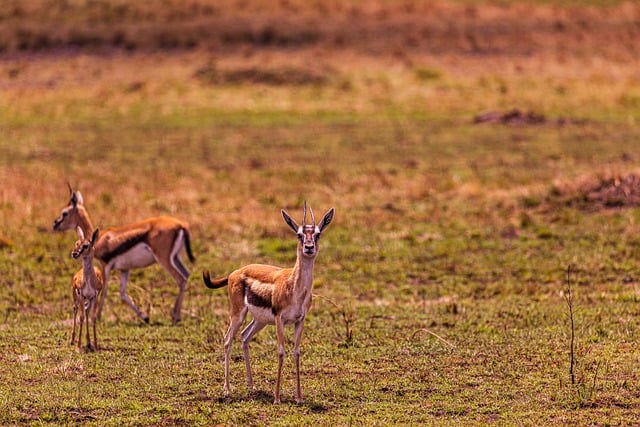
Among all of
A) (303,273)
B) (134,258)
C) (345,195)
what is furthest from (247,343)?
(345,195)

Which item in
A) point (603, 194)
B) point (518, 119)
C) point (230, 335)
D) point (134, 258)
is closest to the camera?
point (230, 335)

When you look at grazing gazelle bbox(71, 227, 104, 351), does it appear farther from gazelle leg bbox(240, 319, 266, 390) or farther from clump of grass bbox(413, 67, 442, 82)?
clump of grass bbox(413, 67, 442, 82)

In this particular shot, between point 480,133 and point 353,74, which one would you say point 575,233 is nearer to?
point 480,133

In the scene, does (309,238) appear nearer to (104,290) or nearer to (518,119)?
(104,290)

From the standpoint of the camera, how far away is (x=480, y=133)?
122ft

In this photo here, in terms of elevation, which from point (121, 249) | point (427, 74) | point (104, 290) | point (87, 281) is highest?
point (427, 74)

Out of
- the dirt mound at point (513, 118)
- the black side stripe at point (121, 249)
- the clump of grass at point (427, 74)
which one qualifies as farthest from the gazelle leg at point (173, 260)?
the clump of grass at point (427, 74)

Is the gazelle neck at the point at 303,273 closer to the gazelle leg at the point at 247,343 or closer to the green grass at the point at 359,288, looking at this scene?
the gazelle leg at the point at 247,343

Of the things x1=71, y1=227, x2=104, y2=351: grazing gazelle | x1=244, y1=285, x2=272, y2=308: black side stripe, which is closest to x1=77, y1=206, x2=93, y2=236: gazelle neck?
x1=71, y1=227, x2=104, y2=351: grazing gazelle

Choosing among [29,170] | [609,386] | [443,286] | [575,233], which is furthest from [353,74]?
[609,386]

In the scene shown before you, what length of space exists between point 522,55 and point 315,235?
1780 inches

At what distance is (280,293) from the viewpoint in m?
11.2

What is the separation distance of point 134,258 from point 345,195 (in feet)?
34.2

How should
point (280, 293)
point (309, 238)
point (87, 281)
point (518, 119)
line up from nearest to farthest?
point (309, 238)
point (280, 293)
point (87, 281)
point (518, 119)
